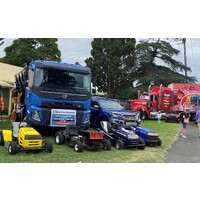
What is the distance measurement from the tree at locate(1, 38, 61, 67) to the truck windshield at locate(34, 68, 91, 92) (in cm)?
2395

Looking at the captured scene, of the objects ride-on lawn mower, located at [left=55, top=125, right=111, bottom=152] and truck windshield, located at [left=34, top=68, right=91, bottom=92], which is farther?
truck windshield, located at [left=34, top=68, right=91, bottom=92]

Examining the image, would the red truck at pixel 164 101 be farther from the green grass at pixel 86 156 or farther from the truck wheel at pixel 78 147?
the truck wheel at pixel 78 147

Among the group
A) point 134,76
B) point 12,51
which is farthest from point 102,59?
point 12,51

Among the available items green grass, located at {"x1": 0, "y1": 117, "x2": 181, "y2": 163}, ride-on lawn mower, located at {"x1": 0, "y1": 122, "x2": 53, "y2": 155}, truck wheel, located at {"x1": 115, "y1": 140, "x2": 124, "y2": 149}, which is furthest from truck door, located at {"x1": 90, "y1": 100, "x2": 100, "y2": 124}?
ride-on lawn mower, located at {"x1": 0, "y1": 122, "x2": 53, "y2": 155}

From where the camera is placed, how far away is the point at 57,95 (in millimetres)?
11273

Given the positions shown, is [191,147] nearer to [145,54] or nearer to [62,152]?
[62,152]

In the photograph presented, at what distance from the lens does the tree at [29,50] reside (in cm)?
3544

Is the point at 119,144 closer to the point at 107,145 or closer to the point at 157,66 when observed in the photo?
the point at 107,145

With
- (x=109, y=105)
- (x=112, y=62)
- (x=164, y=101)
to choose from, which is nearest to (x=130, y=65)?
(x=112, y=62)

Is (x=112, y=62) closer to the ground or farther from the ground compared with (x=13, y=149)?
farther from the ground

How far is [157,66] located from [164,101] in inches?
616

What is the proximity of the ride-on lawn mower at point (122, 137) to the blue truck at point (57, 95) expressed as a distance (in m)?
1.31

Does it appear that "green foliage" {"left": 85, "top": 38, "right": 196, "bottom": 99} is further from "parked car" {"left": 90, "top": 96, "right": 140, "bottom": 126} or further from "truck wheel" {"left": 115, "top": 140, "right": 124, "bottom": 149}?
"truck wheel" {"left": 115, "top": 140, "right": 124, "bottom": 149}

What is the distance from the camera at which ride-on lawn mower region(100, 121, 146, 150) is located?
404 inches
